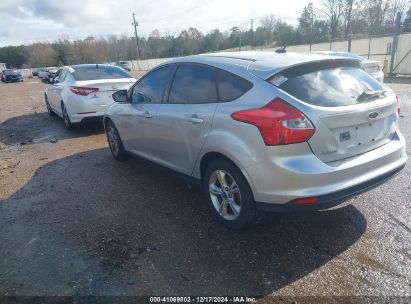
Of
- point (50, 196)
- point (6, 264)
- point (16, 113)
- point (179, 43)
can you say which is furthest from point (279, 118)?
point (179, 43)

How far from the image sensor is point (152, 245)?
339 centimetres

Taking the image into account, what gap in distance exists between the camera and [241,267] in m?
2.96

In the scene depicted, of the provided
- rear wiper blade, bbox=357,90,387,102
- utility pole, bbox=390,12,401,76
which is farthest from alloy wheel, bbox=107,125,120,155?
utility pole, bbox=390,12,401,76

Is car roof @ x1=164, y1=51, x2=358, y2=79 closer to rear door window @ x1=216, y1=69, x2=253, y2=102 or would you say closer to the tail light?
rear door window @ x1=216, y1=69, x2=253, y2=102

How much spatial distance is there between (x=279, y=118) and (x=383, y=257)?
1.50 metres

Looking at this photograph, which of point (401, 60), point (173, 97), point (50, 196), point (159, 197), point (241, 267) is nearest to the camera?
point (241, 267)

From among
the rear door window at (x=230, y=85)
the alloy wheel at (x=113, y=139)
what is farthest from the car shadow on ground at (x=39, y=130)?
the rear door window at (x=230, y=85)

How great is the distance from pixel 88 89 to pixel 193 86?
5027mm

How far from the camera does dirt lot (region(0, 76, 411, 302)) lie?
9.11ft

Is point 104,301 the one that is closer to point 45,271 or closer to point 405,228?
point 45,271

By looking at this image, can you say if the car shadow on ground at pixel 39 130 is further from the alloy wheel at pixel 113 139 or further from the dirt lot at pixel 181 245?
the dirt lot at pixel 181 245

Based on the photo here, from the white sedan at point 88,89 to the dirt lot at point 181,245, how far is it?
11.2ft

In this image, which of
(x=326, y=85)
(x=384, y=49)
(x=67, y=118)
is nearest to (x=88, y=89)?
(x=67, y=118)

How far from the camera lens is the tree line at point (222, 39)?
4528 cm
